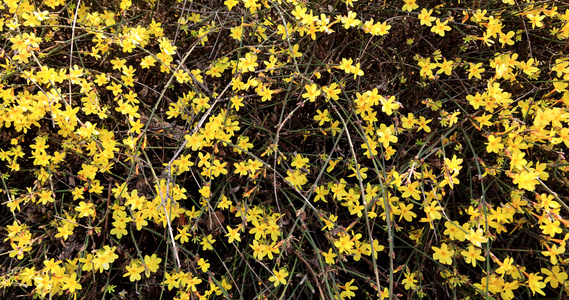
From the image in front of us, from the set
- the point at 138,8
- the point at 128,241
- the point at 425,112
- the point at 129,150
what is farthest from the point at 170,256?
the point at 138,8

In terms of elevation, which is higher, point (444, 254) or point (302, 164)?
point (302, 164)

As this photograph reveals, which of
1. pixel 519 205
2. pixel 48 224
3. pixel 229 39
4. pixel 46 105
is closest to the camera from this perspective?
pixel 519 205

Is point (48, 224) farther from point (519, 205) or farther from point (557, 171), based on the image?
point (557, 171)

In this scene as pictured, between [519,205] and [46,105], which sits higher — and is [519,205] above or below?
below

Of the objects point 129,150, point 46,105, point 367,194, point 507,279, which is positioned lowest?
A: point 507,279

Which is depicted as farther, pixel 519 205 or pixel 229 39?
pixel 229 39

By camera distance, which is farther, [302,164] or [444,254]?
[302,164]

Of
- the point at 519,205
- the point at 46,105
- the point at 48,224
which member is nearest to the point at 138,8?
the point at 46,105

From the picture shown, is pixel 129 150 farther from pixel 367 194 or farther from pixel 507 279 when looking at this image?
pixel 507 279

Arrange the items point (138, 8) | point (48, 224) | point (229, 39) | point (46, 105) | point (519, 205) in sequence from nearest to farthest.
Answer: point (519, 205) → point (46, 105) → point (48, 224) → point (229, 39) → point (138, 8)
